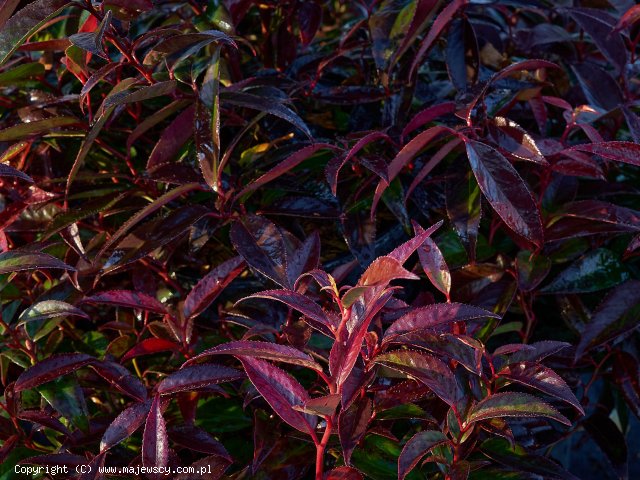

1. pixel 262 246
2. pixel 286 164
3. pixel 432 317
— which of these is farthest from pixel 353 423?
pixel 286 164

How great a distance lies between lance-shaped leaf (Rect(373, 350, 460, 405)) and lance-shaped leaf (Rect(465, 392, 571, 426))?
3 cm

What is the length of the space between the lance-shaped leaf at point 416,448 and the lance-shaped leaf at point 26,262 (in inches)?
20.2

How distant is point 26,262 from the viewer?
106cm

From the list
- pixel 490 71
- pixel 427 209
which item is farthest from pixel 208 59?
pixel 490 71

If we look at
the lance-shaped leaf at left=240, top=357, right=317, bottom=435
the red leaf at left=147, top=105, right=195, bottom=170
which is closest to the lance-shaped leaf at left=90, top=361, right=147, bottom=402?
the lance-shaped leaf at left=240, top=357, right=317, bottom=435

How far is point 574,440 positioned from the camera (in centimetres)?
199

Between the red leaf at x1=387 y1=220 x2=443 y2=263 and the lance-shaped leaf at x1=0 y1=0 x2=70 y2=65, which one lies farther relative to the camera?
the lance-shaped leaf at x1=0 y1=0 x2=70 y2=65

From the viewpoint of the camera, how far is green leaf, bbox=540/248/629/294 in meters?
1.25

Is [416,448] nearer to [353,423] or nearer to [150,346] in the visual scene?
[353,423]

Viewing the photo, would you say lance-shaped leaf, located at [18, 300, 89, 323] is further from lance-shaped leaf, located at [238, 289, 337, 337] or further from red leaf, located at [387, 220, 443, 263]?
red leaf, located at [387, 220, 443, 263]

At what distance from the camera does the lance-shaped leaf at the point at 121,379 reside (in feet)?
3.60

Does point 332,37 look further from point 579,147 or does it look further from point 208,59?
point 579,147

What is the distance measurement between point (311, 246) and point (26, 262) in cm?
41

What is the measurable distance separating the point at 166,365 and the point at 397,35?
0.71 metres
